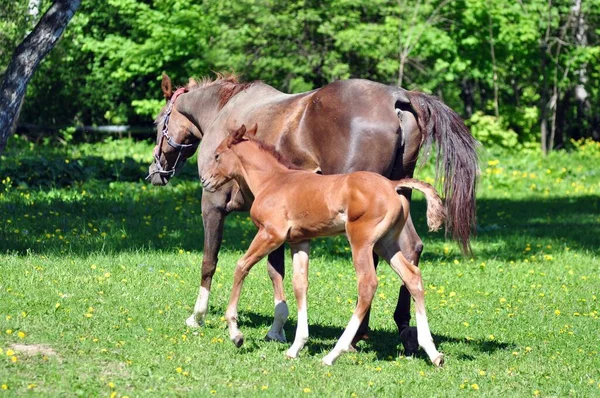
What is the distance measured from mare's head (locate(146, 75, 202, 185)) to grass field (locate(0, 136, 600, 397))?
117cm

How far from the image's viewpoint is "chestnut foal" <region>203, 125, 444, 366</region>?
23.4ft

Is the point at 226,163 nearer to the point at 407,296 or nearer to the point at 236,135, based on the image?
the point at 236,135

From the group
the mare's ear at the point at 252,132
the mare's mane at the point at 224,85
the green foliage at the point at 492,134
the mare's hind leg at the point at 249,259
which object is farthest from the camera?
the green foliage at the point at 492,134

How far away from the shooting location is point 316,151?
27.3ft

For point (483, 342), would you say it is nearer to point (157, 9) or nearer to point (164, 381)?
point (164, 381)

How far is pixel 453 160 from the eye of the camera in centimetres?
825

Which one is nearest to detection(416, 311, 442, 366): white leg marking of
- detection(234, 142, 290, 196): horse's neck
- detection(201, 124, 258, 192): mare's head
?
detection(234, 142, 290, 196): horse's neck

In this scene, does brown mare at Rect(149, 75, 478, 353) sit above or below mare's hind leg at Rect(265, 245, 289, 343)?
above

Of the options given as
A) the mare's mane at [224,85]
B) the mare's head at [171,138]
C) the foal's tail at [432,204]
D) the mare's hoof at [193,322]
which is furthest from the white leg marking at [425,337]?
the mare's head at [171,138]

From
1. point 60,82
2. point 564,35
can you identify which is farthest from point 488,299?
point 60,82

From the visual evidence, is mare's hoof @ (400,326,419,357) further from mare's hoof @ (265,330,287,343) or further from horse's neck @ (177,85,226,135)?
horse's neck @ (177,85,226,135)

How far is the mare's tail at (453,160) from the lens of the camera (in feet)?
26.9

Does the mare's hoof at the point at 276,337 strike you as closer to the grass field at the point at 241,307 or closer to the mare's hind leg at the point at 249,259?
the grass field at the point at 241,307

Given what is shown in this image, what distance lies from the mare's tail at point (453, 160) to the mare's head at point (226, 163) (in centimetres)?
144
